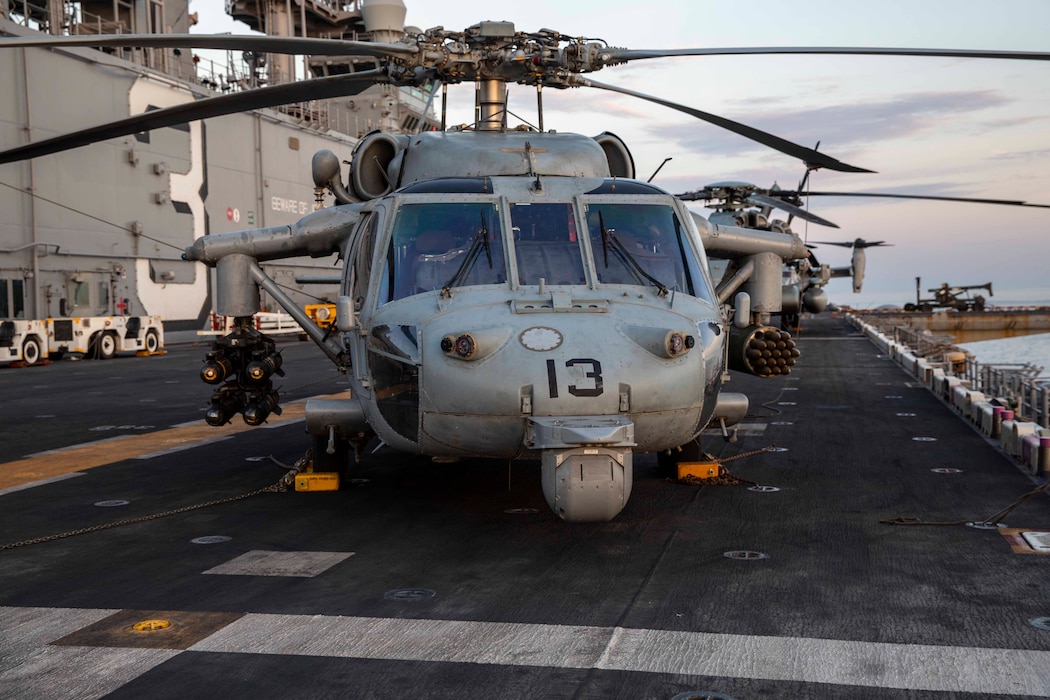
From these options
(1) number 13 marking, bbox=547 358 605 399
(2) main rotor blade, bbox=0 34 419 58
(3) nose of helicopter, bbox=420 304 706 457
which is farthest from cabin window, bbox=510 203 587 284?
(2) main rotor blade, bbox=0 34 419 58

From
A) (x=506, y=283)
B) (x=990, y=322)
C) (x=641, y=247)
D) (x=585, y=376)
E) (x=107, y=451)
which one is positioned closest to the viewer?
(x=585, y=376)

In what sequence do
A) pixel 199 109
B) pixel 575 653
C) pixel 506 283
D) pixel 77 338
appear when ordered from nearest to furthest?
1. pixel 575 653
2. pixel 506 283
3. pixel 199 109
4. pixel 77 338

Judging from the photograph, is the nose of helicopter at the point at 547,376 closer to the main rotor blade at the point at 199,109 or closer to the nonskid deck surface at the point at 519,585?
the nonskid deck surface at the point at 519,585

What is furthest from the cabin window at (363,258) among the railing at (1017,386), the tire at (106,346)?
the tire at (106,346)

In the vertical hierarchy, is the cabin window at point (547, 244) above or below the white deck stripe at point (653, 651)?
above

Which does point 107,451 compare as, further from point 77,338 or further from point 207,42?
point 77,338

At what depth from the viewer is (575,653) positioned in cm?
520

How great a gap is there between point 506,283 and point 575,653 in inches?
140

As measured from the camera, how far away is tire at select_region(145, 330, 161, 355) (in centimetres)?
3731

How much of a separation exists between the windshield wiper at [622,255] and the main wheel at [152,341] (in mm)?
32513

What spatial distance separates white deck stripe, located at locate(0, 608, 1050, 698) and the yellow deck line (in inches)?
244

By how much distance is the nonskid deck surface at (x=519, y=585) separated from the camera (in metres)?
4.89

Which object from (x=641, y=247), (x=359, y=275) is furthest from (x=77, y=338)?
(x=641, y=247)

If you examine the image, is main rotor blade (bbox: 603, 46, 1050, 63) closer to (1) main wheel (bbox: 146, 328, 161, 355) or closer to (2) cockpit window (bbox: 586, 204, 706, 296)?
(2) cockpit window (bbox: 586, 204, 706, 296)
